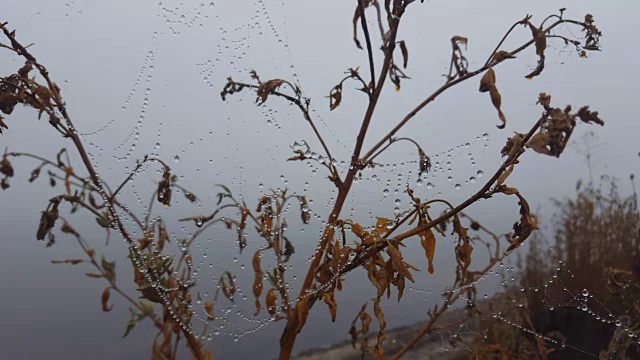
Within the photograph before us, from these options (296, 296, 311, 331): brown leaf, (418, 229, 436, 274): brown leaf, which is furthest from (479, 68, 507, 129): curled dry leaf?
(296, 296, 311, 331): brown leaf

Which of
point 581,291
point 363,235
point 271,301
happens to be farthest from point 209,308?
point 581,291

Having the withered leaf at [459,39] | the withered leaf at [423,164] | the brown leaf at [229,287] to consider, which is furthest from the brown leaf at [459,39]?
the brown leaf at [229,287]

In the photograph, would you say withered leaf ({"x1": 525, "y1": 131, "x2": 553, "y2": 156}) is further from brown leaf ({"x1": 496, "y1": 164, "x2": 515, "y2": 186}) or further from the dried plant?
the dried plant

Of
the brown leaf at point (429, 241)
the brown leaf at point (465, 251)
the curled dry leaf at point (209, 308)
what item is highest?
the brown leaf at point (429, 241)

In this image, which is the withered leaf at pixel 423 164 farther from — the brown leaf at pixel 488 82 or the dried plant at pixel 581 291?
the dried plant at pixel 581 291

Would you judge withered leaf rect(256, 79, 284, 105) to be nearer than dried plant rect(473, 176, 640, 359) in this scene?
Yes

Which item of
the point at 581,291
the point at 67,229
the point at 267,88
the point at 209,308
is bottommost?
the point at 581,291

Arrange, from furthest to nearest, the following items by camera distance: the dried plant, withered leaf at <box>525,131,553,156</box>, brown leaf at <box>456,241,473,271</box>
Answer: the dried plant → brown leaf at <box>456,241,473,271</box> → withered leaf at <box>525,131,553,156</box>

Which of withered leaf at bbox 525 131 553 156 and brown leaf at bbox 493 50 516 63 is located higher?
brown leaf at bbox 493 50 516 63

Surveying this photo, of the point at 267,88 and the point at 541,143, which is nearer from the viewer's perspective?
the point at 541,143

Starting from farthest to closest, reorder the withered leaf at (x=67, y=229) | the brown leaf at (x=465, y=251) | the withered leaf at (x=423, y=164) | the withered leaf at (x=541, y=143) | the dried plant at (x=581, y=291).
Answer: the dried plant at (x=581, y=291) < the withered leaf at (x=67, y=229) < the withered leaf at (x=423, y=164) < the brown leaf at (x=465, y=251) < the withered leaf at (x=541, y=143)

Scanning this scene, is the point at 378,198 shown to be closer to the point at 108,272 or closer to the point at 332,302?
the point at 332,302

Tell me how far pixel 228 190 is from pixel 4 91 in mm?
243

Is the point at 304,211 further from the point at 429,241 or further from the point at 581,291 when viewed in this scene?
the point at 581,291
